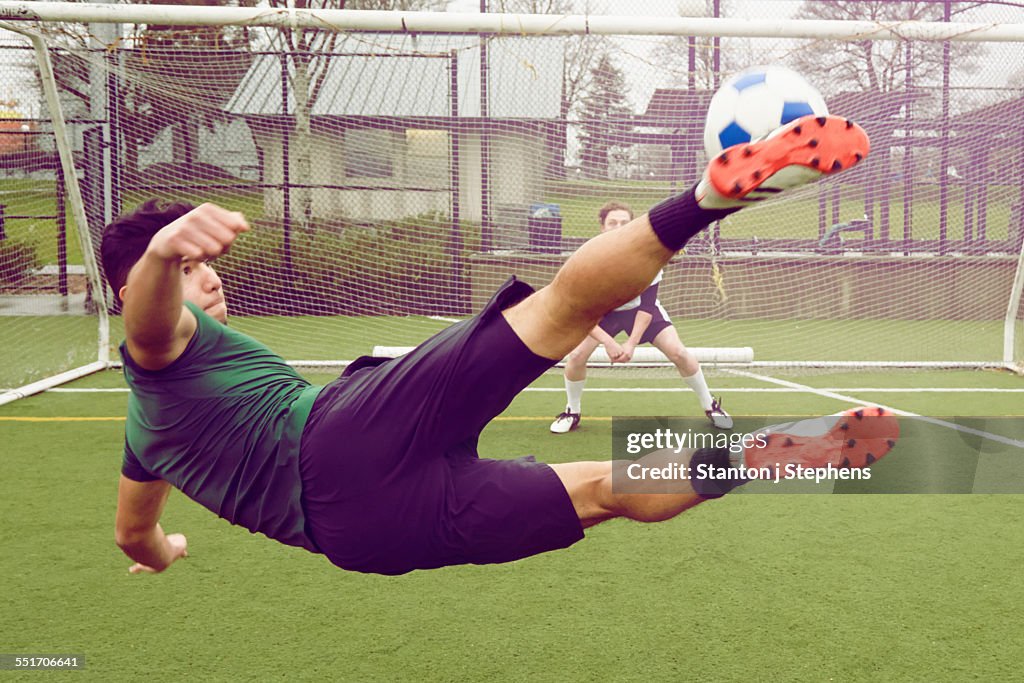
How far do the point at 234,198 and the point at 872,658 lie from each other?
34.0 feet

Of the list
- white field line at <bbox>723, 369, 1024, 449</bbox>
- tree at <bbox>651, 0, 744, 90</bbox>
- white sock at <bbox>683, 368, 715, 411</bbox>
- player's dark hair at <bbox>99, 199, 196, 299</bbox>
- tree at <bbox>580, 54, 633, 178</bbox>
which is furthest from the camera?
tree at <bbox>651, 0, 744, 90</bbox>

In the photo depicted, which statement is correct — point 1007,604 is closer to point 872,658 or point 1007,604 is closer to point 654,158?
point 872,658

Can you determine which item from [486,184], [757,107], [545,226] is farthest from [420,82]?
[757,107]

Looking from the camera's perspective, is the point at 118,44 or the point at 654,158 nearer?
the point at 118,44

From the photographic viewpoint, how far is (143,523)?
2.74m

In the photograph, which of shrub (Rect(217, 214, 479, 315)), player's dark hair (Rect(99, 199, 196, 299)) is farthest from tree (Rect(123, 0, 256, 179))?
player's dark hair (Rect(99, 199, 196, 299))

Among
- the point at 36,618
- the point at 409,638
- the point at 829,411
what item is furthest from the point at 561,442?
the point at 36,618

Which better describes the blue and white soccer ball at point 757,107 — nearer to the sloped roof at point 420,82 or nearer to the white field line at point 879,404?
the white field line at point 879,404

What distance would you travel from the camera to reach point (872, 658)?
310 centimetres

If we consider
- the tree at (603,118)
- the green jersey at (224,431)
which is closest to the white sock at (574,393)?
the tree at (603,118)

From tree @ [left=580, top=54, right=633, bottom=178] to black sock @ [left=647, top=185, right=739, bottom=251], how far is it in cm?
752

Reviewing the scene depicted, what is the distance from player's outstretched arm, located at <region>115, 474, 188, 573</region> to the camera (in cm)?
267

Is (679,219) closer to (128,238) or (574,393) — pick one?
(128,238)

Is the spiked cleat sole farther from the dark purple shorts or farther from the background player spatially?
the background player
